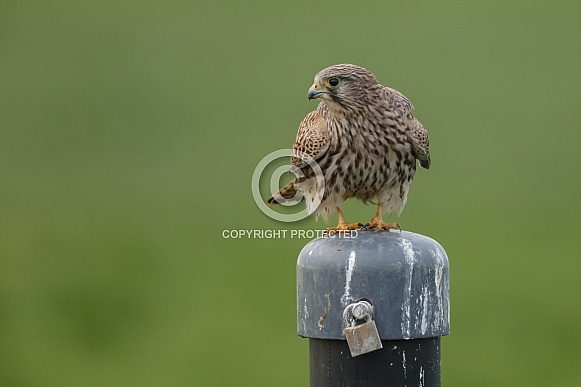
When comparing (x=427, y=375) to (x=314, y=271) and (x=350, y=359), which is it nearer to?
(x=350, y=359)

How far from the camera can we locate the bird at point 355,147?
187 inches

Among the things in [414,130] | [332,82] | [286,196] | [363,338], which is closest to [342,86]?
[332,82]

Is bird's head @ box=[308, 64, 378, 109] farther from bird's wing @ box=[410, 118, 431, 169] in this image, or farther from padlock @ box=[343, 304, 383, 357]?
padlock @ box=[343, 304, 383, 357]

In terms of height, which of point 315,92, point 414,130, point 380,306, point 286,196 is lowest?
point 380,306

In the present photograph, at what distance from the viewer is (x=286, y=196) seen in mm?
5070

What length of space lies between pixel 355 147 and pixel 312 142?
24cm

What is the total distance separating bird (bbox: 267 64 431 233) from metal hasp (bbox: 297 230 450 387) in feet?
4.78

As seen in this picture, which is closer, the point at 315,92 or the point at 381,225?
the point at 381,225

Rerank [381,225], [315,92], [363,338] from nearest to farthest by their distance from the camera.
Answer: [363,338], [381,225], [315,92]

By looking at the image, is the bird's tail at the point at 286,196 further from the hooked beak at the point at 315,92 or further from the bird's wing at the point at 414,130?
the bird's wing at the point at 414,130

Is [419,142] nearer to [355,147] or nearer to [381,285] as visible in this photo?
[355,147]

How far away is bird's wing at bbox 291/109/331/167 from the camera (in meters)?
4.83

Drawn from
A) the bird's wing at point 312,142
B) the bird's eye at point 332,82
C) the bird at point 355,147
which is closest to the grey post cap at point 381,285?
the bird at point 355,147

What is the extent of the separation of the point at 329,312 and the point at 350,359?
0.59 ft
